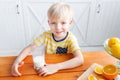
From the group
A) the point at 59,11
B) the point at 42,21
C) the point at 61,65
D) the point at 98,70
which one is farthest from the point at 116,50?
the point at 42,21

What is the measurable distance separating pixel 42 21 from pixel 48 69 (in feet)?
4.29

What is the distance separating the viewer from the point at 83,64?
3.68 ft

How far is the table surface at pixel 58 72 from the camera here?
1015 millimetres

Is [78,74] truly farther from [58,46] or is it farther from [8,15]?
[8,15]

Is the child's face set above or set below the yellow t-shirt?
above

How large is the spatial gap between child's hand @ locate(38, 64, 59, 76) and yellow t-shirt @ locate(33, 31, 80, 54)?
25 centimetres

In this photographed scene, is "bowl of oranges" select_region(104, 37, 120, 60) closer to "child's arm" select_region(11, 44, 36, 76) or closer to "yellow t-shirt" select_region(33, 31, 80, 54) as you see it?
"yellow t-shirt" select_region(33, 31, 80, 54)

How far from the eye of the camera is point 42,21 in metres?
2.29

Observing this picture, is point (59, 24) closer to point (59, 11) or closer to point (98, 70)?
point (59, 11)

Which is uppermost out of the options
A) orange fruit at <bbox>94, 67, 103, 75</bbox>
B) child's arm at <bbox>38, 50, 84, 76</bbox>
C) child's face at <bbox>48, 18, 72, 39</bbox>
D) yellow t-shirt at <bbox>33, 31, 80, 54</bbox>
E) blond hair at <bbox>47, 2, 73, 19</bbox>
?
blond hair at <bbox>47, 2, 73, 19</bbox>

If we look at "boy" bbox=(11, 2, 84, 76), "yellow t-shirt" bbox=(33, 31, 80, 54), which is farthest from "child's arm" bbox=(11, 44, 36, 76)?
"yellow t-shirt" bbox=(33, 31, 80, 54)

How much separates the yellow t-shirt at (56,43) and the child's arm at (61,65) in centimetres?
16

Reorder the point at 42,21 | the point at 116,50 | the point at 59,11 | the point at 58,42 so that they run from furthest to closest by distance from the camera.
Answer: the point at 42,21
the point at 58,42
the point at 59,11
the point at 116,50

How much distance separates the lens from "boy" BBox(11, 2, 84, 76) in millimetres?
1062
